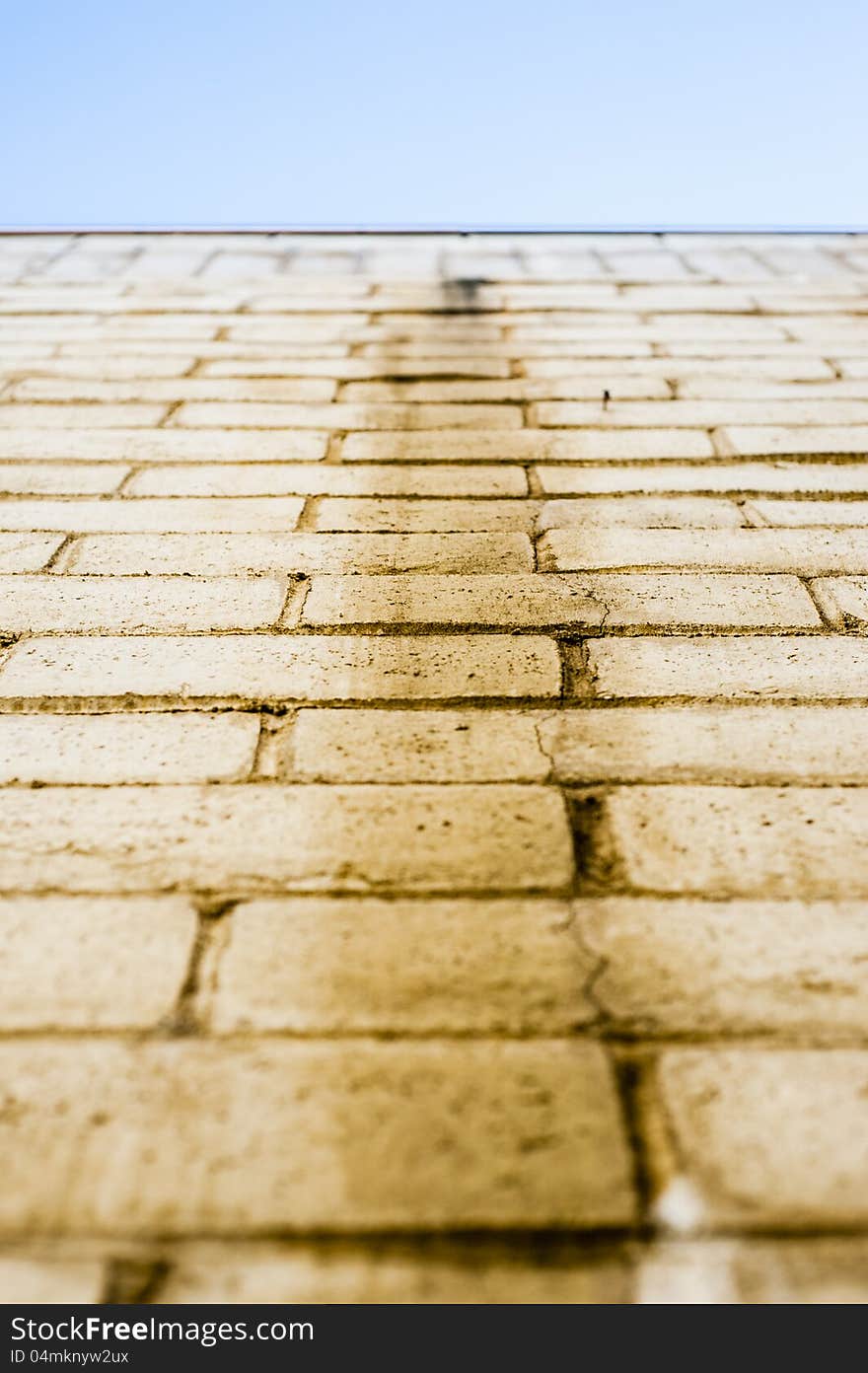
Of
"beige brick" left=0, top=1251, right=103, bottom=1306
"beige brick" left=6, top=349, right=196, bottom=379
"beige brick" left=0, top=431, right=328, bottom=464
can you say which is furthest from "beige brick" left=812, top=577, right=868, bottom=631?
"beige brick" left=6, top=349, right=196, bottom=379

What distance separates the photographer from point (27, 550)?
1.51 meters

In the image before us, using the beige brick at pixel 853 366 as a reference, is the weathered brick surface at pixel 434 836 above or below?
below

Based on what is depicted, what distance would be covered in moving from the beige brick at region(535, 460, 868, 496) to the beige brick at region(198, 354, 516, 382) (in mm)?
508

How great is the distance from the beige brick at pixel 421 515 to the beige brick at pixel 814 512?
0.39m

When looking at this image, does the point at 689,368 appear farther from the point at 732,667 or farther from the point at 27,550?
the point at 27,550

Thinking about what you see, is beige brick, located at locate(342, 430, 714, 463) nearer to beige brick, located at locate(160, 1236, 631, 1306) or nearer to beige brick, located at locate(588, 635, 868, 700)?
beige brick, located at locate(588, 635, 868, 700)

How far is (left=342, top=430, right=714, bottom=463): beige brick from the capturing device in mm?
1774

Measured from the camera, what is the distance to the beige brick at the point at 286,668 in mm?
1217

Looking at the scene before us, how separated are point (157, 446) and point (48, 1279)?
148cm

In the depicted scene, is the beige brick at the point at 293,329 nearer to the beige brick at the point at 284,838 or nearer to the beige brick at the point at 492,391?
the beige brick at the point at 492,391

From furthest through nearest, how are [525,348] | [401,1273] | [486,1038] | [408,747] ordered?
[525,348], [408,747], [486,1038], [401,1273]

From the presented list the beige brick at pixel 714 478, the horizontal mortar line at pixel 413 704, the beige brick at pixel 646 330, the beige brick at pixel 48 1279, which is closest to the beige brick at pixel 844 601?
the horizontal mortar line at pixel 413 704

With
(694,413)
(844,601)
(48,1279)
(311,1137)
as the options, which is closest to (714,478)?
(694,413)

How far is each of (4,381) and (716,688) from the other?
172 cm
